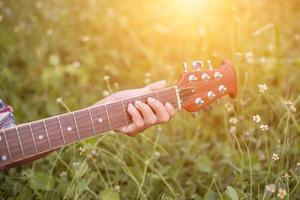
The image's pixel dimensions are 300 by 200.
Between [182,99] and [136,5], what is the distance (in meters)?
2.68

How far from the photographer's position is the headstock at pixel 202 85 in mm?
2387

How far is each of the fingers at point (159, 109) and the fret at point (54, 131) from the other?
37 cm

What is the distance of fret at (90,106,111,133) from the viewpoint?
2.25 meters

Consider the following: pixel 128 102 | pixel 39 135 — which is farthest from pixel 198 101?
pixel 39 135

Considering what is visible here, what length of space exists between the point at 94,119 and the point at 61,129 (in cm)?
14

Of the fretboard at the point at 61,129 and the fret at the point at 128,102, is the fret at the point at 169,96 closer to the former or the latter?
the fretboard at the point at 61,129

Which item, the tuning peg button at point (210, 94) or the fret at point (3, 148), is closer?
the fret at point (3, 148)

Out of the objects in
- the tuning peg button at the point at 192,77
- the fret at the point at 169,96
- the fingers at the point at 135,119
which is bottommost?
the fingers at the point at 135,119

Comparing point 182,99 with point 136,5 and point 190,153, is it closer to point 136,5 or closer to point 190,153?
point 190,153

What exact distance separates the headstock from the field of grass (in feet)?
0.56

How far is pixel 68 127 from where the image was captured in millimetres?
2211

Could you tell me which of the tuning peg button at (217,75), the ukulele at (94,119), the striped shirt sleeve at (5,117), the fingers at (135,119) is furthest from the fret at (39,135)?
the tuning peg button at (217,75)

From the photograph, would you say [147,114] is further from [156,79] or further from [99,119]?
[156,79]

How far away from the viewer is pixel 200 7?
460 cm
